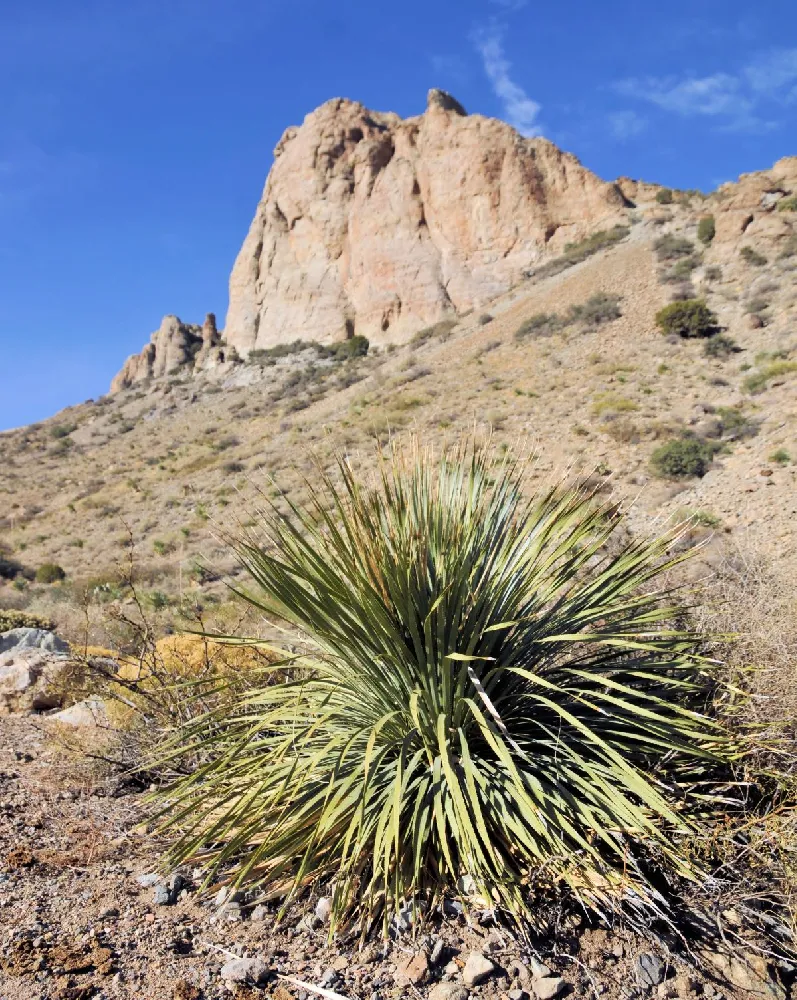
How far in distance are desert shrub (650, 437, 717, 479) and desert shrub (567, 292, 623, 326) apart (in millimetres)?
12523

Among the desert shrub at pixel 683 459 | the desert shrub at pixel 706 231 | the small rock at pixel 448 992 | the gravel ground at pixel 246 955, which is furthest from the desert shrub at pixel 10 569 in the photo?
the desert shrub at pixel 706 231

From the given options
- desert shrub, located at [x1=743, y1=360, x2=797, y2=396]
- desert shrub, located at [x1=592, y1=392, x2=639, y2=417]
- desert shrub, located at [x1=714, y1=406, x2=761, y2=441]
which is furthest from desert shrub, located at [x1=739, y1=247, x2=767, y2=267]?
desert shrub, located at [x1=714, y1=406, x2=761, y2=441]

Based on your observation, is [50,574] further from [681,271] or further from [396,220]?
[396,220]

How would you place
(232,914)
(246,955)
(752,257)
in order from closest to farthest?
1. (246,955)
2. (232,914)
3. (752,257)

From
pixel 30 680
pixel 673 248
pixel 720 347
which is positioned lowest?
pixel 30 680

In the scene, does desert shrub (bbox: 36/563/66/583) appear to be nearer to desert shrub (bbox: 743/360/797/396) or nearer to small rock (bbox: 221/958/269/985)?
small rock (bbox: 221/958/269/985)

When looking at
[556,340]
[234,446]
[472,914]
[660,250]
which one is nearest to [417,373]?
[556,340]

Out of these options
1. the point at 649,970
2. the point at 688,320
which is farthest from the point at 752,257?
the point at 649,970

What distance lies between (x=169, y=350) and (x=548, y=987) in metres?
66.4

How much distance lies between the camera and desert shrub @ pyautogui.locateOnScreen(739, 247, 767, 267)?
80.0 feet

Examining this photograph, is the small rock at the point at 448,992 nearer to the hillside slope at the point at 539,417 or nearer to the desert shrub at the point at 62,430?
the hillside slope at the point at 539,417

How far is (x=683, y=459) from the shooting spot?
12.6 meters

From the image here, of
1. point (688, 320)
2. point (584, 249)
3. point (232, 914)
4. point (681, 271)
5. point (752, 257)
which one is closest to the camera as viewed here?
point (232, 914)

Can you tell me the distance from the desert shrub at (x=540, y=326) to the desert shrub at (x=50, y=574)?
18112mm
